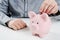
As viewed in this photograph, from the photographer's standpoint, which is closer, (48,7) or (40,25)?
(40,25)

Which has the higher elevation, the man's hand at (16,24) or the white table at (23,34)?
the man's hand at (16,24)

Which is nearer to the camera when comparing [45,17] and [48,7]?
[45,17]

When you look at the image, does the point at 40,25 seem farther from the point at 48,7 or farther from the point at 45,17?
the point at 48,7

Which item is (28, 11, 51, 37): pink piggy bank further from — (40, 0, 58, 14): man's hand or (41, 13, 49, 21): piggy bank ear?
(40, 0, 58, 14): man's hand

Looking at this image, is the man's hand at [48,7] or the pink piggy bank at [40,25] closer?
the pink piggy bank at [40,25]

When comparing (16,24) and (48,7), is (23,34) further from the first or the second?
Result: (48,7)

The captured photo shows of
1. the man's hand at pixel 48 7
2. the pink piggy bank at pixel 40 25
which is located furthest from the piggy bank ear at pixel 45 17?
the man's hand at pixel 48 7

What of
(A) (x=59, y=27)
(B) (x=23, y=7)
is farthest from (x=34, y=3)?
(A) (x=59, y=27)

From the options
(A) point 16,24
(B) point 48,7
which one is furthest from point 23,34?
(B) point 48,7

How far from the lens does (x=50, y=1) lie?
67cm

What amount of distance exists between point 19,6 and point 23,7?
2 centimetres

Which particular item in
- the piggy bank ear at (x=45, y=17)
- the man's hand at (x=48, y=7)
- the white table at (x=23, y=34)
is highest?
the man's hand at (x=48, y=7)

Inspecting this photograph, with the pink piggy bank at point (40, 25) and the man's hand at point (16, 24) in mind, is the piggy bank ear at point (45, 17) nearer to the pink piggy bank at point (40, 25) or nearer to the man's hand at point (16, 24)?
the pink piggy bank at point (40, 25)

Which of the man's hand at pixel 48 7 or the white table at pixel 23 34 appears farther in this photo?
the man's hand at pixel 48 7
